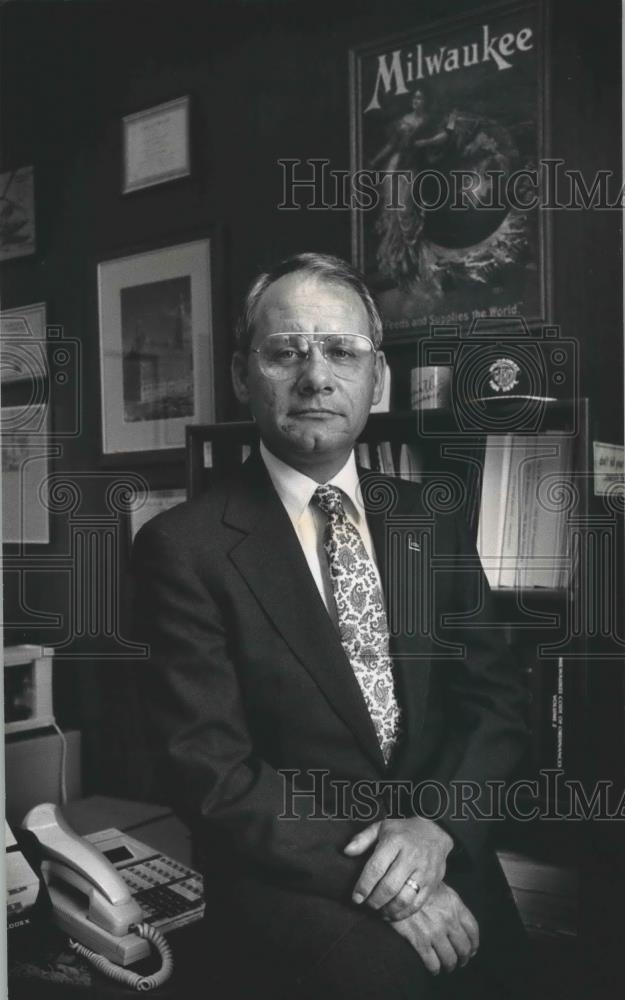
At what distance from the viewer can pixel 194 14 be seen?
116 centimetres

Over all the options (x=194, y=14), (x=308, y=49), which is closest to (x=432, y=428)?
(x=308, y=49)

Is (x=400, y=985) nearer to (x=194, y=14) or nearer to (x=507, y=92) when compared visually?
(x=507, y=92)

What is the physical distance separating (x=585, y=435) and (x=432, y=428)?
0.69 feet

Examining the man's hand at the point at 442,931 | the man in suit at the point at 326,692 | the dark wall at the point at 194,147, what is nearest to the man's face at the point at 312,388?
the man in suit at the point at 326,692

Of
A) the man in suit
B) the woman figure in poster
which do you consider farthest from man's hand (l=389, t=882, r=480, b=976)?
the woman figure in poster

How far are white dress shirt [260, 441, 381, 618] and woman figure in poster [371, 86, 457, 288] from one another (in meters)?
0.34

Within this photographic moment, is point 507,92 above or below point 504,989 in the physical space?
above

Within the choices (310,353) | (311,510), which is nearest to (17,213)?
(310,353)

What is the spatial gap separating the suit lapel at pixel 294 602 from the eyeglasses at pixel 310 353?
0.18 m

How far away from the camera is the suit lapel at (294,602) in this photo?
3.32 ft

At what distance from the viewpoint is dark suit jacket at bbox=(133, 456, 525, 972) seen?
38.7 inches

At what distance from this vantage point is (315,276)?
1040 mm

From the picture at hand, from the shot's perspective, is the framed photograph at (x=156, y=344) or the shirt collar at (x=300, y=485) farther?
the framed photograph at (x=156, y=344)

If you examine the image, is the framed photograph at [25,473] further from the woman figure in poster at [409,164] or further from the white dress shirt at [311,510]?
the woman figure in poster at [409,164]
